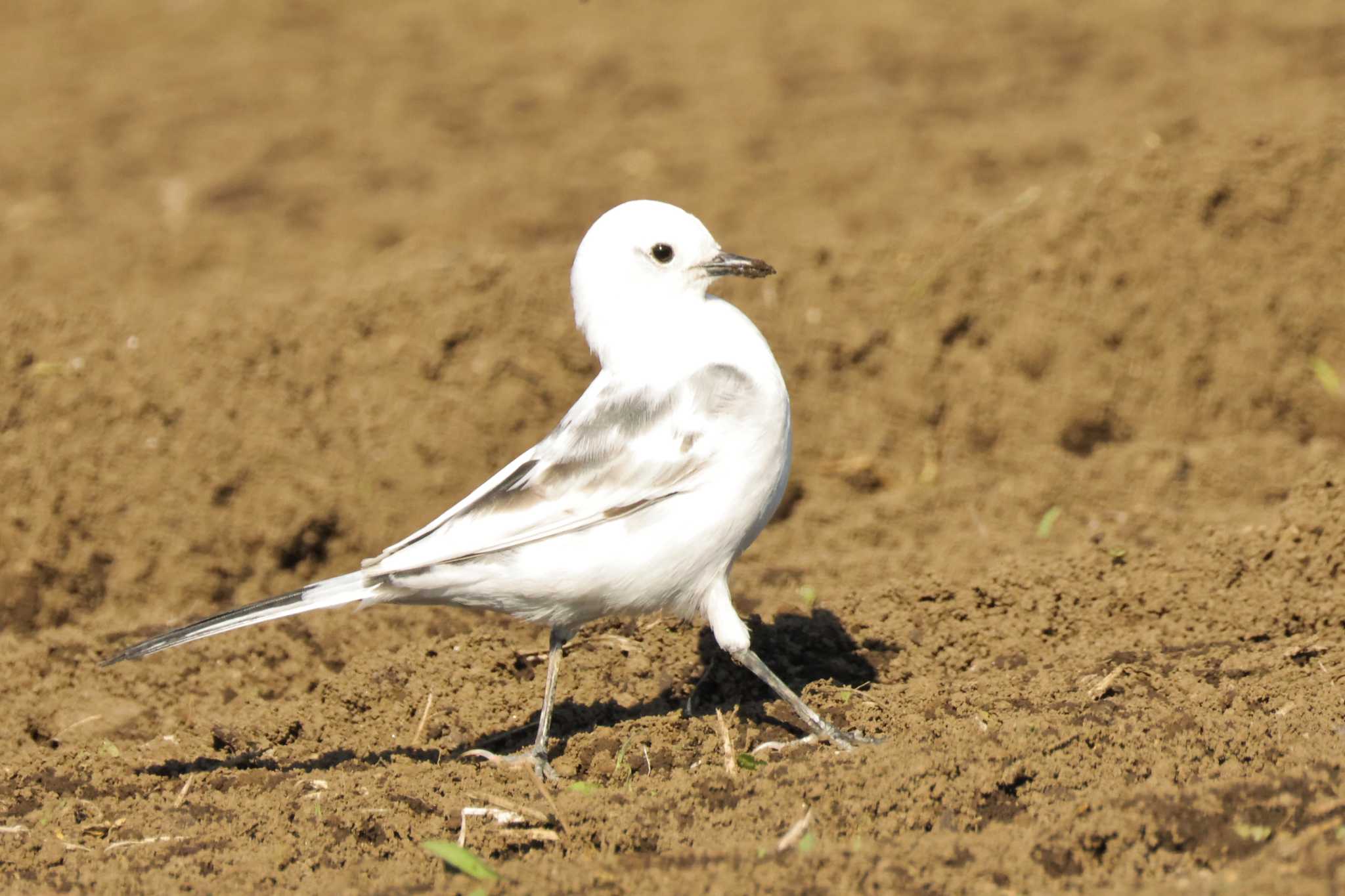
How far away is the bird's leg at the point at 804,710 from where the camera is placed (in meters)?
5.36

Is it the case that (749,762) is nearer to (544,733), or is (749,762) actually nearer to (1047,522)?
(544,733)

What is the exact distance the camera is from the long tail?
5.48 meters

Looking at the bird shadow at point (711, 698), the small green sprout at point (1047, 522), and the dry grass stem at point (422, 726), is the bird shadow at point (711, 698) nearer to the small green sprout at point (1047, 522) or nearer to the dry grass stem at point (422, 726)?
the dry grass stem at point (422, 726)

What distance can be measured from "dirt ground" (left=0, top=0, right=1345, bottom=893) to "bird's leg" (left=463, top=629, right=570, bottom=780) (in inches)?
4.6

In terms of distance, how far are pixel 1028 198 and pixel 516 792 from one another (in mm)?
6056

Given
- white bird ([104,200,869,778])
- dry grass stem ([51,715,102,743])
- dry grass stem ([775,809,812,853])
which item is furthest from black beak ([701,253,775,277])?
dry grass stem ([51,715,102,743])

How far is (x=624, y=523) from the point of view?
18.1ft

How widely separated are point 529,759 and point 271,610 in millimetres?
1058

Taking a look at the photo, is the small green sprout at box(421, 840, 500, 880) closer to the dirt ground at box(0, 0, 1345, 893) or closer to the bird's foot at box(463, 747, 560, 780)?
the dirt ground at box(0, 0, 1345, 893)

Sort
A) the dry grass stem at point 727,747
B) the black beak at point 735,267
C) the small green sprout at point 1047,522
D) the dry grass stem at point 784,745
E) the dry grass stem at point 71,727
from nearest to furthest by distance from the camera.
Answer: the dry grass stem at point 727,747 < the dry grass stem at point 784,745 < the black beak at point 735,267 < the dry grass stem at point 71,727 < the small green sprout at point 1047,522

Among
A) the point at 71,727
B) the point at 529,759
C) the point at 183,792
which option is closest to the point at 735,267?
the point at 529,759

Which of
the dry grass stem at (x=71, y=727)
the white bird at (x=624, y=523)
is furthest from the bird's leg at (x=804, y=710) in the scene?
the dry grass stem at (x=71, y=727)

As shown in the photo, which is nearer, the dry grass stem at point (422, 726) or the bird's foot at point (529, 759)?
the bird's foot at point (529, 759)

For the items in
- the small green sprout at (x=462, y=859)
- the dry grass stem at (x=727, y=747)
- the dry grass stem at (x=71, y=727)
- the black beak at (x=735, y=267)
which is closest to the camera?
the small green sprout at (x=462, y=859)
